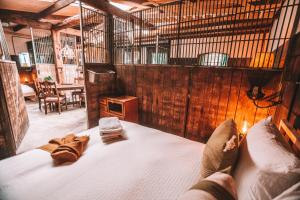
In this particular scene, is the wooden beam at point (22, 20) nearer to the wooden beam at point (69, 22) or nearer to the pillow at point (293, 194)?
the wooden beam at point (69, 22)

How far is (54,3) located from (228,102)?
195 inches

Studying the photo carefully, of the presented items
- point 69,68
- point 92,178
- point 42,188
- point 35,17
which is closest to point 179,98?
point 92,178

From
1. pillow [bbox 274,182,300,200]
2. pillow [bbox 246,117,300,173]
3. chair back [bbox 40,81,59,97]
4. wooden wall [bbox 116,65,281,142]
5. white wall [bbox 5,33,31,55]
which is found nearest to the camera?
pillow [bbox 274,182,300,200]

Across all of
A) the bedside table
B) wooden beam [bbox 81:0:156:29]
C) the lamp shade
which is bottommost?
the bedside table

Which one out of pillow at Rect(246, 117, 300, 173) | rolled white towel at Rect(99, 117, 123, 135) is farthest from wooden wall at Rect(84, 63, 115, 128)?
pillow at Rect(246, 117, 300, 173)

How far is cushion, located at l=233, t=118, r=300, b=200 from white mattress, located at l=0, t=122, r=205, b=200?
1.44 ft

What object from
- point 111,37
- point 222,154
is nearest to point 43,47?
point 111,37

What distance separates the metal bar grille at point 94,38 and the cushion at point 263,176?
356 cm

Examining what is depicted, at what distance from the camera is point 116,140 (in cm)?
179

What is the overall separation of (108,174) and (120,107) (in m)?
2.49

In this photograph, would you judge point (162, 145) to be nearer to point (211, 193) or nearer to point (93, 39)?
point (211, 193)

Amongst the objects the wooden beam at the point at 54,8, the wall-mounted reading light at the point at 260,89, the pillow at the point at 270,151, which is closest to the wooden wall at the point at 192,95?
the wall-mounted reading light at the point at 260,89

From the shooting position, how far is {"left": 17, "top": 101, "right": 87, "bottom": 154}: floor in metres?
3.00

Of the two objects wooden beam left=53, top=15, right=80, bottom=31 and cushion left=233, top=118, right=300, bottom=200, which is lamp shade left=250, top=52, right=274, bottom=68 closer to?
cushion left=233, top=118, right=300, bottom=200
